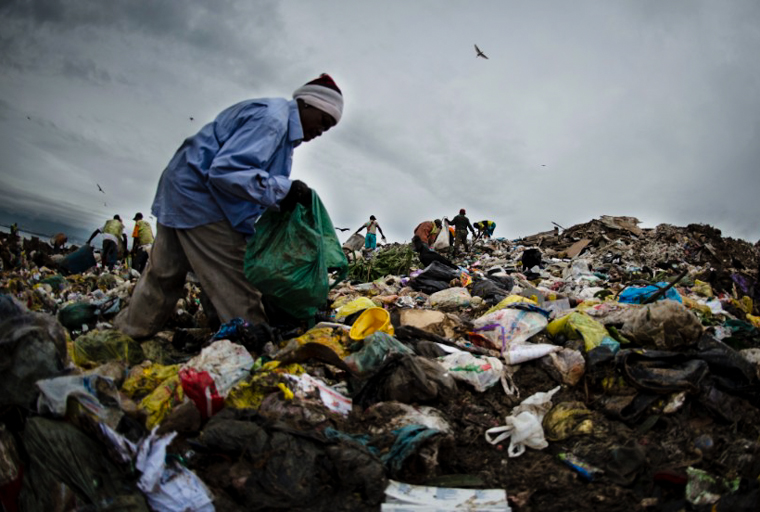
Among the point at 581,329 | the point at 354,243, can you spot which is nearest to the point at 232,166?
the point at 581,329

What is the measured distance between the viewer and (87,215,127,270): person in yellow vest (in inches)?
370

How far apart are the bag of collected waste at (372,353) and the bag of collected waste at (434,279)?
3.15 m

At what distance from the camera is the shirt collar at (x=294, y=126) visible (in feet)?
9.10

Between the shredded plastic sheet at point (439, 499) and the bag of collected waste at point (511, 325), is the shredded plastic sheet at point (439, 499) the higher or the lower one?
the lower one

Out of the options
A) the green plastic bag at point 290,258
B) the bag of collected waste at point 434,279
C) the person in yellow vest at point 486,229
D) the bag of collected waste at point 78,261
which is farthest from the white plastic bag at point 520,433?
the person in yellow vest at point 486,229

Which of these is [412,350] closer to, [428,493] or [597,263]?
[428,493]

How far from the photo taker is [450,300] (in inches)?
183

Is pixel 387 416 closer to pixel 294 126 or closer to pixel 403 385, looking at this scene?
pixel 403 385

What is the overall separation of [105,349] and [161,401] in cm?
93

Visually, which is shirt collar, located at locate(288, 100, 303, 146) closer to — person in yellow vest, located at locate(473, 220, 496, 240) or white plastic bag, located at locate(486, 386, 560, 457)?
white plastic bag, located at locate(486, 386, 560, 457)

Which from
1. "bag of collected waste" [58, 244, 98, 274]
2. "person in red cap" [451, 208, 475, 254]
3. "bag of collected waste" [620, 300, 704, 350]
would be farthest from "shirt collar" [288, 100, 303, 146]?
"person in red cap" [451, 208, 475, 254]

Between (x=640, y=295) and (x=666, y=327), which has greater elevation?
(x=640, y=295)

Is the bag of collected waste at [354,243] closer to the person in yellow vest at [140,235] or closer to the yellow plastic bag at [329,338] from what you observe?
the person in yellow vest at [140,235]

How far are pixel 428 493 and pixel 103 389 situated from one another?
4.23ft
